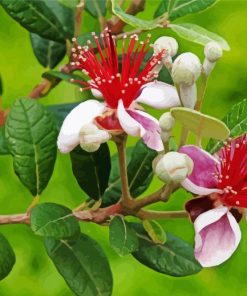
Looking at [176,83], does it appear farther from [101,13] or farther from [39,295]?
[39,295]

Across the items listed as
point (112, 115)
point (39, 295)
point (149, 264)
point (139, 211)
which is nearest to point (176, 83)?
point (112, 115)

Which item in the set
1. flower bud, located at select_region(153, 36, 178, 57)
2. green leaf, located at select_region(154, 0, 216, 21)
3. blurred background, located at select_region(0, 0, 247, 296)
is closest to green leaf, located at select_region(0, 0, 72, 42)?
green leaf, located at select_region(154, 0, 216, 21)

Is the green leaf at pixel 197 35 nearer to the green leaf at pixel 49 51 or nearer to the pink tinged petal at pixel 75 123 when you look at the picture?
the pink tinged petal at pixel 75 123

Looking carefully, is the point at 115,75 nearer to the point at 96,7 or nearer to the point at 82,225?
the point at 96,7

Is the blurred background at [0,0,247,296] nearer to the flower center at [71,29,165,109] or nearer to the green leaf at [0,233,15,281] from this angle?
the green leaf at [0,233,15,281]

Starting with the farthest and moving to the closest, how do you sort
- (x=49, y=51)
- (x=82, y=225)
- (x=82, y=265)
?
(x=82, y=225) < (x=49, y=51) < (x=82, y=265)

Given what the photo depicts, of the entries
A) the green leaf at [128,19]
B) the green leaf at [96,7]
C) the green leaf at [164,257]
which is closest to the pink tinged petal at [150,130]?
the green leaf at [128,19]

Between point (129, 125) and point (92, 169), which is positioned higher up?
point (129, 125)

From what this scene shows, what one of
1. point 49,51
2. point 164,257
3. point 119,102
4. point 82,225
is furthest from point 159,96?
point 82,225
